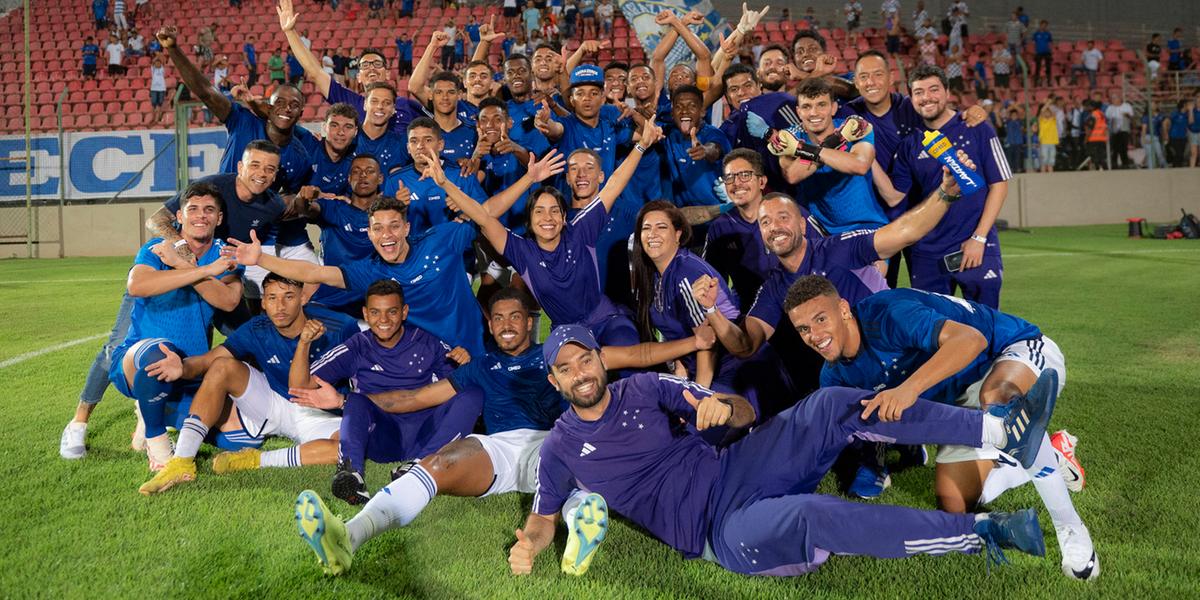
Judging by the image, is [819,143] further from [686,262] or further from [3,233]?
[3,233]

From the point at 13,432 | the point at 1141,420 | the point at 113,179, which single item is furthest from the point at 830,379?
the point at 113,179

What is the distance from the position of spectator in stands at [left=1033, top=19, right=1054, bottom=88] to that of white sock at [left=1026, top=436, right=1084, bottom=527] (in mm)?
22647

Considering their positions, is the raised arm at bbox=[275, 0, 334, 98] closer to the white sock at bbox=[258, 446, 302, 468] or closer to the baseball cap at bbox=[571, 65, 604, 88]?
the baseball cap at bbox=[571, 65, 604, 88]

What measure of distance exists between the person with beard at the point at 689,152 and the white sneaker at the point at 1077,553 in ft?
11.8

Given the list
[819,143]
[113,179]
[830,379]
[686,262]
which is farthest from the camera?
[113,179]

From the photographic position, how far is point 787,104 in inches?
262

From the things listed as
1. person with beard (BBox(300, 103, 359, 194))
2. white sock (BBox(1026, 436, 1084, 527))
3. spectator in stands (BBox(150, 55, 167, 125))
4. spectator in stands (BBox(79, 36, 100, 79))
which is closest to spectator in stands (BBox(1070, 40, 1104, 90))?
person with beard (BBox(300, 103, 359, 194))

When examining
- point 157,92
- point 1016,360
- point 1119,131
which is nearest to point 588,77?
point 1016,360

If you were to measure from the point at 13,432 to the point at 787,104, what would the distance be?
5.52 m

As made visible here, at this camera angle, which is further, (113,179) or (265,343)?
(113,179)

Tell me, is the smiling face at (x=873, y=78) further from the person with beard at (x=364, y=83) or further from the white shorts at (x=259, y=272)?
→ the white shorts at (x=259, y=272)

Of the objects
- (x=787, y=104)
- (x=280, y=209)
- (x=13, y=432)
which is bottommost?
(x=13, y=432)

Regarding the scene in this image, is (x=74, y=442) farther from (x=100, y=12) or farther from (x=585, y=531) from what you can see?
(x=100, y=12)

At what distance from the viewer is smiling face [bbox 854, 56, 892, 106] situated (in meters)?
5.96
